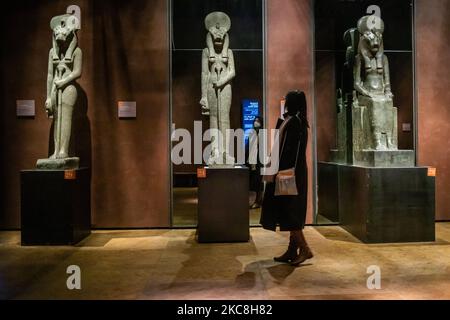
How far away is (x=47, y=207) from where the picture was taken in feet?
17.9

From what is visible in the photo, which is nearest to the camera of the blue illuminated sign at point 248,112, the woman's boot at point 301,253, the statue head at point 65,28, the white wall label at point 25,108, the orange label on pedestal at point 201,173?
the woman's boot at point 301,253

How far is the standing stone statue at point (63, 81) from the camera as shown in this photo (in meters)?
5.68

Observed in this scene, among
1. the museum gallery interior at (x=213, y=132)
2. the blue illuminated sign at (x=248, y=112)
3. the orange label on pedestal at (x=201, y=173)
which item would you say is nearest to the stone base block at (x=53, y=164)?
the museum gallery interior at (x=213, y=132)

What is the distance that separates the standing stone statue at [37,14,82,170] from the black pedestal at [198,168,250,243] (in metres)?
1.66

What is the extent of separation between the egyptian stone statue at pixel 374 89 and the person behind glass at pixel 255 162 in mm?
1566

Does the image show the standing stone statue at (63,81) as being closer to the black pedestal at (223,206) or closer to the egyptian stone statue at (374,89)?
the black pedestal at (223,206)

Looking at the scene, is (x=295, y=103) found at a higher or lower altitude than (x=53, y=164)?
higher

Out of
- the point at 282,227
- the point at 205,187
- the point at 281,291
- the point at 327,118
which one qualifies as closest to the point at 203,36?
the point at 327,118

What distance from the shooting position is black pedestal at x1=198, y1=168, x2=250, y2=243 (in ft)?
18.1

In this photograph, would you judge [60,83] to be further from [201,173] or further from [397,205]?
[397,205]

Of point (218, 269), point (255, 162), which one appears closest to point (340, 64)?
point (255, 162)

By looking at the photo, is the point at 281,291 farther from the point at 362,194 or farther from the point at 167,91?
the point at 167,91

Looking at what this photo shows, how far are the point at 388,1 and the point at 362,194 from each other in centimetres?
321

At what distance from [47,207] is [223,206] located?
1.97m
